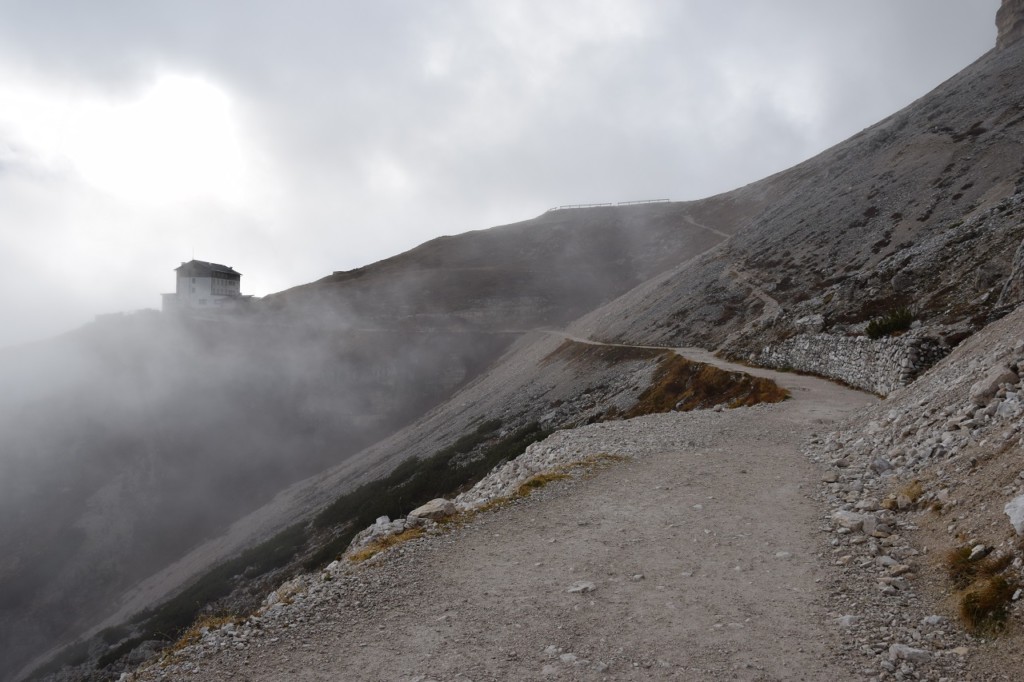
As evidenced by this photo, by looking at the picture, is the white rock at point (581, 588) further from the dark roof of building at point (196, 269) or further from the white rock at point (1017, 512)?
the dark roof of building at point (196, 269)

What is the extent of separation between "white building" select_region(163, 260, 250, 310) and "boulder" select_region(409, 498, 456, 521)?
101 meters

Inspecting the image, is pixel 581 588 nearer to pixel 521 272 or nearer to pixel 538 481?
pixel 538 481

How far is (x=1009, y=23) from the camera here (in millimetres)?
86875

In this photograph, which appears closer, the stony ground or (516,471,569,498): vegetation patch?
the stony ground

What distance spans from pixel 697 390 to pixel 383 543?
2531 cm

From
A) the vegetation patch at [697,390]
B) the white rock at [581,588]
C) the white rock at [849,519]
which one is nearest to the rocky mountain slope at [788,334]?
the white rock at [849,519]

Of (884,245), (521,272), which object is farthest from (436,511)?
(521,272)

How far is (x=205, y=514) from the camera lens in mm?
67062

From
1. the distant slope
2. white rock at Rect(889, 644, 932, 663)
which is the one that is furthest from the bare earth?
the distant slope

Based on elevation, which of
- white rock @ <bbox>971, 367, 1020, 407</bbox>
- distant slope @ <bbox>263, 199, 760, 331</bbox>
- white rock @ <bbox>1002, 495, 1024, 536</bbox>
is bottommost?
white rock @ <bbox>1002, 495, 1024, 536</bbox>

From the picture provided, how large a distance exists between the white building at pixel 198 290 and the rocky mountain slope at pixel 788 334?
10779mm

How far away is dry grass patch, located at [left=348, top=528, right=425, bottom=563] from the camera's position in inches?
485

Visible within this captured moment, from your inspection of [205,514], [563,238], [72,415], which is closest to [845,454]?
[205,514]

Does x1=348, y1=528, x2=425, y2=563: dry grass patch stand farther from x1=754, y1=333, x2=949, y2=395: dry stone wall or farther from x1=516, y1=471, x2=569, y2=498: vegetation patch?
x1=754, y1=333, x2=949, y2=395: dry stone wall
